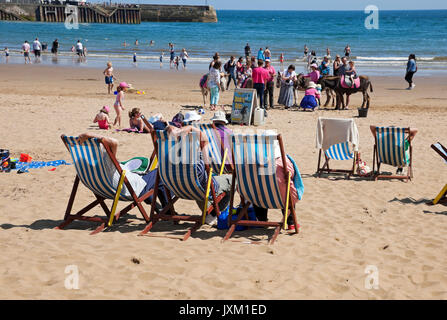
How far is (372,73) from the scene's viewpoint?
2797 cm

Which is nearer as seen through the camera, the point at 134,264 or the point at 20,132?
the point at 134,264

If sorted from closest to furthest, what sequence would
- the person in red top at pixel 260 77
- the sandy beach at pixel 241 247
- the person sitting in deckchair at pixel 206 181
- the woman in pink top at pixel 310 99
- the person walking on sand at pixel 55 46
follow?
1. the sandy beach at pixel 241 247
2. the person sitting in deckchair at pixel 206 181
3. the person in red top at pixel 260 77
4. the woman in pink top at pixel 310 99
5. the person walking on sand at pixel 55 46

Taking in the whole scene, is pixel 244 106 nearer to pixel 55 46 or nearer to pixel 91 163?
pixel 91 163

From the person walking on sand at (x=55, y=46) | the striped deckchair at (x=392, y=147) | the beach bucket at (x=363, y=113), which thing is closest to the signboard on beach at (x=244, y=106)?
the beach bucket at (x=363, y=113)

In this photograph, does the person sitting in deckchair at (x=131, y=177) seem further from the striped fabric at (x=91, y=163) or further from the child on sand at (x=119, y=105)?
the child on sand at (x=119, y=105)

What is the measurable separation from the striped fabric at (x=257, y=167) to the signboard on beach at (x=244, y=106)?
7895 millimetres

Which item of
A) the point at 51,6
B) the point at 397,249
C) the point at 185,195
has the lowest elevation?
the point at 397,249

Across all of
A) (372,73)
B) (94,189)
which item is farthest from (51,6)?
(94,189)

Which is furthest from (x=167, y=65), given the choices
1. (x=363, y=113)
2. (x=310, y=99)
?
(x=363, y=113)

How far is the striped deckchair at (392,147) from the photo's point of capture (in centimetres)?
792

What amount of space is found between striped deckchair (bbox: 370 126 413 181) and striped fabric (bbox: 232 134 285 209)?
3156 mm

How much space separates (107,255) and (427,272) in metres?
2.65

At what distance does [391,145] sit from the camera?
7.97m

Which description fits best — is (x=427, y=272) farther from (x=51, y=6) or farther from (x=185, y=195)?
(x=51, y=6)
